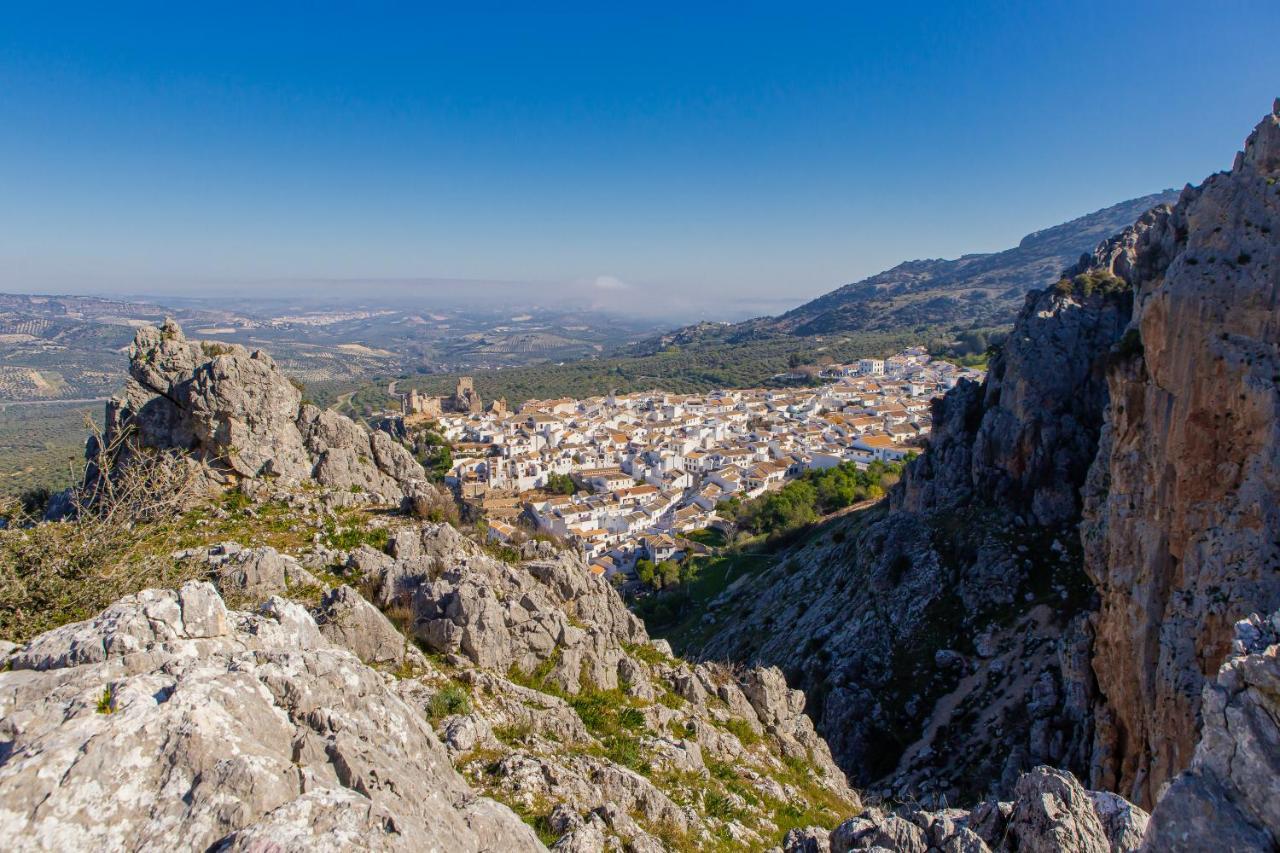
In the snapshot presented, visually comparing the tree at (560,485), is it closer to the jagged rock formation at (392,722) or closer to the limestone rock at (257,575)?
the jagged rock formation at (392,722)

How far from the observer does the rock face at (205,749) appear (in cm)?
376

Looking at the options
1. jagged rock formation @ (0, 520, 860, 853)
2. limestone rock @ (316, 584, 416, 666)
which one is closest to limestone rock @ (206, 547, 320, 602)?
jagged rock formation @ (0, 520, 860, 853)

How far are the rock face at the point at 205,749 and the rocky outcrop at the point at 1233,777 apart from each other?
501 cm

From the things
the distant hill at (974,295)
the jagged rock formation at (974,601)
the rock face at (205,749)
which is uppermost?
the distant hill at (974,295)

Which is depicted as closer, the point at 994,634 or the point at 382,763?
the point at 382,763

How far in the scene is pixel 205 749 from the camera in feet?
13.7

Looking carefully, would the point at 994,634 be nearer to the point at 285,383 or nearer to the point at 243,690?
the point at 243,690

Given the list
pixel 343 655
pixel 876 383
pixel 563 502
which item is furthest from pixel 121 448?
pixel 876 383

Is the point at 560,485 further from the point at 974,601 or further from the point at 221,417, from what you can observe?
the point at 221,417

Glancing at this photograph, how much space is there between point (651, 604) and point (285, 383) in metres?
22.0

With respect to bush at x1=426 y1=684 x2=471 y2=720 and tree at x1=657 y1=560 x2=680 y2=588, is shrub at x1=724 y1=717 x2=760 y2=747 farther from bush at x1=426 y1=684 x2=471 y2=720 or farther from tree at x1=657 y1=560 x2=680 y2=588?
tree at x1=657 y1=560 x2=680 y2=588

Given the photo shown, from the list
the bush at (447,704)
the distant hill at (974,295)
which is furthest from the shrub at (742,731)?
the distant hill at (974,295)

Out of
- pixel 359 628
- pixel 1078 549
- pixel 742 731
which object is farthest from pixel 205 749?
pixel 1078 549

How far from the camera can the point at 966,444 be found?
26.9 meters
